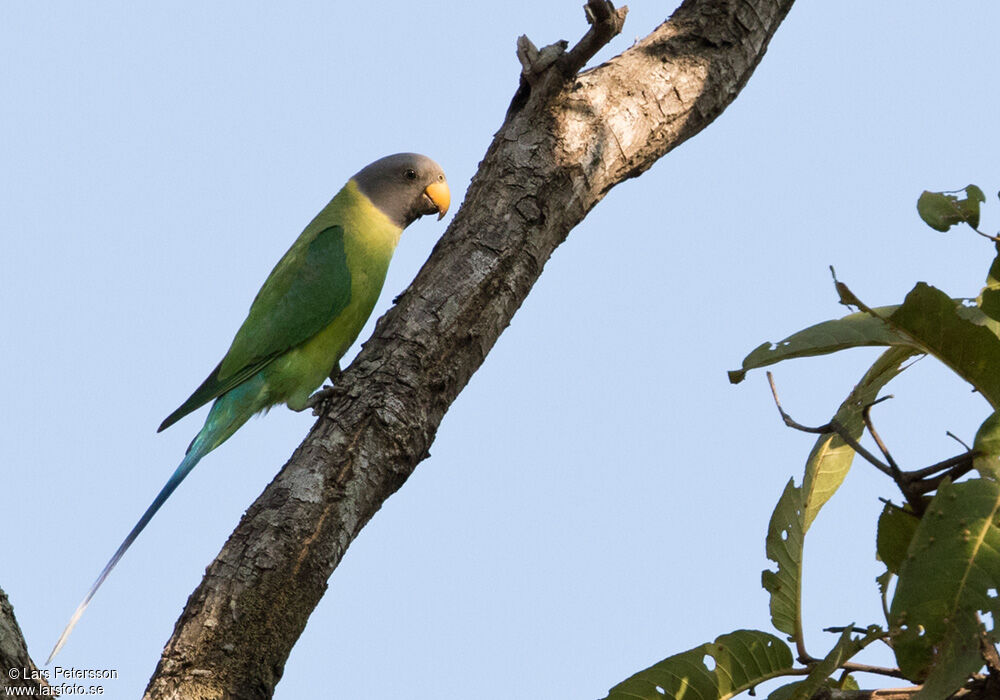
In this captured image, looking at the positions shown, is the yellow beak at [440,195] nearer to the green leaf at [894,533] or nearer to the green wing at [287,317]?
the green wing at [287,317]

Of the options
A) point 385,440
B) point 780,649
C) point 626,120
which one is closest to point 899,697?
point 780,649

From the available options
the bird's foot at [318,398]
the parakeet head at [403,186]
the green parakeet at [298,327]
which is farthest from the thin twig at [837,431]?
the parakeet head at [403,186]

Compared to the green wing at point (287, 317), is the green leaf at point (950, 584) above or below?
below

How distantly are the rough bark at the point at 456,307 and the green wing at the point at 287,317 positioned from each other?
150 cm

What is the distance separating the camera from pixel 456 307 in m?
3.47

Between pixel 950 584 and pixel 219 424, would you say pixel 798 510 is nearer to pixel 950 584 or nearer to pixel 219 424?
pixel 950 584

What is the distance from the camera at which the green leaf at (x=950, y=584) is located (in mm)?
2061

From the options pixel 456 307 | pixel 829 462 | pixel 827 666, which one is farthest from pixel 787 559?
pixel 456 307

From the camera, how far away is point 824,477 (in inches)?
102

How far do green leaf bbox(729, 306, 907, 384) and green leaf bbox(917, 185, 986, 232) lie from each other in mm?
261

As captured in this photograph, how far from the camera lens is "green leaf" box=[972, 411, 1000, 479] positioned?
2.18 meters

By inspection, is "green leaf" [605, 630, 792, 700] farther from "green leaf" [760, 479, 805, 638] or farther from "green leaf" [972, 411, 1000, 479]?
"green leaf" [972, 411, 1000, 479]

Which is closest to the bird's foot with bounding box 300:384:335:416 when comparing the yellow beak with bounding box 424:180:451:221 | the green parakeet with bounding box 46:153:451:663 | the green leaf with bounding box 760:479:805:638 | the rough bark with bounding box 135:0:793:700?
the green parakeet with bounding box 46:153:451:663

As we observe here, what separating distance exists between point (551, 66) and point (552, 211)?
24.7 inches
